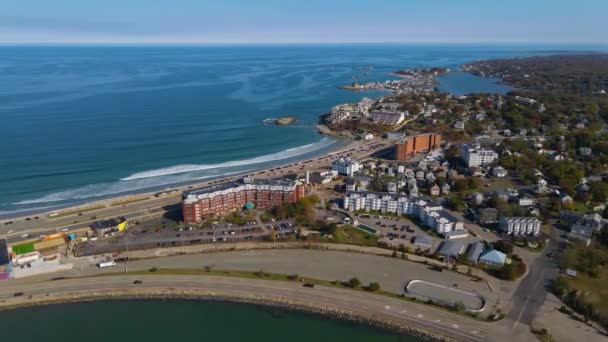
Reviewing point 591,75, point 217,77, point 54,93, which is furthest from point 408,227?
point 591,75

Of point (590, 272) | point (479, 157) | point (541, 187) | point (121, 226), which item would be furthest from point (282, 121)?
point (590, 272)

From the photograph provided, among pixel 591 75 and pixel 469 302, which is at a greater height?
pixel 591 75

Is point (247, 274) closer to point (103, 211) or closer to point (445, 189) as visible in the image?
point (103, 211)

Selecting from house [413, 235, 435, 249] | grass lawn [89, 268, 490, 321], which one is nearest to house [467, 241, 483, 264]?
house [413, 235, 435, 249]

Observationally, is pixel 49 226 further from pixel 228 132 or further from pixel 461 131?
pixel 461 131

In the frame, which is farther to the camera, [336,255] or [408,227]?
[408,227]

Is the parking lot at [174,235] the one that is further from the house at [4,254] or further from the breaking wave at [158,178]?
the breaking wave at [158,178]
